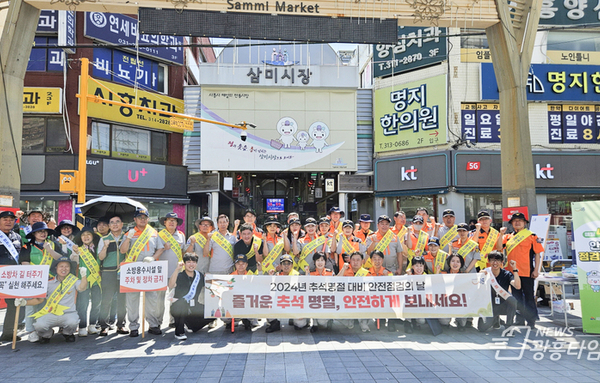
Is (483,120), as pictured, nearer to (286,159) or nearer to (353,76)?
(353,76)

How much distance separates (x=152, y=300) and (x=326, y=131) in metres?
13.8

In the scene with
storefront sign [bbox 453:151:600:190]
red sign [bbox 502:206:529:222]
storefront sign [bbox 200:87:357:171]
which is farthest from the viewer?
storefront sign [bbox 200:87:357:171]

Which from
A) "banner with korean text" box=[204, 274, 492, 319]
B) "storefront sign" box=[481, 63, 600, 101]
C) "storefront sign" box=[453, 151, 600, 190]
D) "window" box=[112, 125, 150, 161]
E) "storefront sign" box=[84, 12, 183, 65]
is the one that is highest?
"storefront sign" box=[84, 12, 183, 65]

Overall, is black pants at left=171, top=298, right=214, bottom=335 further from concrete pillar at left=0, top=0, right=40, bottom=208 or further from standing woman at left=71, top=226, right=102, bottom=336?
concrete pillar at left=0, top=0, right=40, bottom=208

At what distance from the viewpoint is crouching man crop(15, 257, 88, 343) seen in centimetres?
612

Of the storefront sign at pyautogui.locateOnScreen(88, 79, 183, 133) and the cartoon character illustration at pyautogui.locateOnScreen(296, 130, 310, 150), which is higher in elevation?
the storefront sign at pyautogui.locateOnScreen(88, 79, 183, 133)

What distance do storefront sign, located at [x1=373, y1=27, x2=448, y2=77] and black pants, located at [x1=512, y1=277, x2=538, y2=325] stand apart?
12.3m

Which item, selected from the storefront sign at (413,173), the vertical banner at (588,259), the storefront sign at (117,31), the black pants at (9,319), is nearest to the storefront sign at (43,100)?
the storefront sign at (117,31)

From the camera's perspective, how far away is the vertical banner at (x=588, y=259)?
616cm

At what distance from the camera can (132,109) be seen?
17.8 meters

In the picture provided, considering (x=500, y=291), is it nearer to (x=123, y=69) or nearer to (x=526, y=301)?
(x=526, y=301)

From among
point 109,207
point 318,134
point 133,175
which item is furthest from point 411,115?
point 109,207

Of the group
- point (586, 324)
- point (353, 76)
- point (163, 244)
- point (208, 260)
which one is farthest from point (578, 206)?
point (353, 76)

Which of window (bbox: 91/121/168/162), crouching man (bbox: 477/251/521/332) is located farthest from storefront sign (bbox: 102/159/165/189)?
crouching man (bbox: 477/251/521/332)
